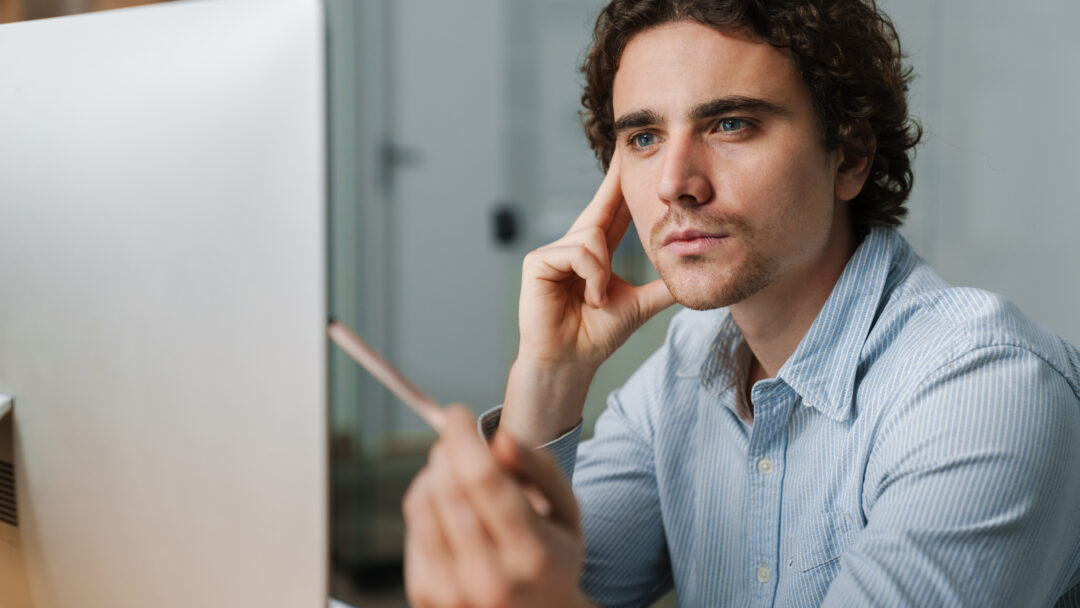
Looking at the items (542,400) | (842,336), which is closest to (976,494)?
(842,336)

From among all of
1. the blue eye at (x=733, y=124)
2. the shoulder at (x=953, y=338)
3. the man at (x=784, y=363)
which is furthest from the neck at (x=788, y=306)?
the blue eye at (x=733, y=124)

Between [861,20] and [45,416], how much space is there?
1206 millimetres

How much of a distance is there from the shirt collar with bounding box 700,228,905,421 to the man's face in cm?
7

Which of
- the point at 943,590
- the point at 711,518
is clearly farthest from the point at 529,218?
the point at 943,590

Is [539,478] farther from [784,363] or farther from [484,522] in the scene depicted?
[784,363]

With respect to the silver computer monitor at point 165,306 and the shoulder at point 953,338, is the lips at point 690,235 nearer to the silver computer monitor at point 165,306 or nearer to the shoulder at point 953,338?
the shoulder at point 953,338

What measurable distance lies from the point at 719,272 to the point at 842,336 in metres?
0.17

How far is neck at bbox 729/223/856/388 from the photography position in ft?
3.73

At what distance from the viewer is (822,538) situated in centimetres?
98

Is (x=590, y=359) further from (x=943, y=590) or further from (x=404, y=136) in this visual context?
(x=404, y=136)

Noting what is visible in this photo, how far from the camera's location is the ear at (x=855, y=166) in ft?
3.97

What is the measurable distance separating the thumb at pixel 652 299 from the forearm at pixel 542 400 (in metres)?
0.15

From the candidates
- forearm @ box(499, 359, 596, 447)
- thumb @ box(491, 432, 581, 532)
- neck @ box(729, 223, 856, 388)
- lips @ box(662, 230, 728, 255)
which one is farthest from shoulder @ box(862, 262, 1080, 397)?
thumb @ box(491, 432, 581, 532)

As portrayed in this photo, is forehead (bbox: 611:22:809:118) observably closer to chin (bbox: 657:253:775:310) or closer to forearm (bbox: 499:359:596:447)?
chin (bbox: 657:253:775:310)
